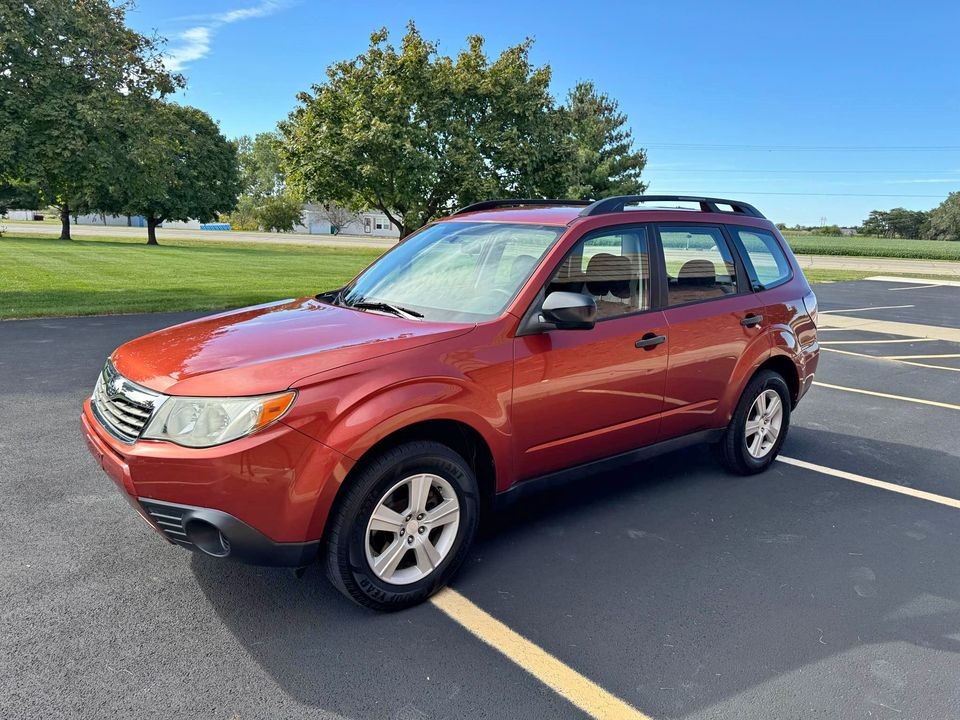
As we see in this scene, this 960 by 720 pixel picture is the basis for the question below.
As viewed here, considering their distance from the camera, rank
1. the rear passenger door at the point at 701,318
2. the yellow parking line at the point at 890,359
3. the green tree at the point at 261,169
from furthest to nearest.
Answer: the green tree at the point at 261,169 → the yellow parking line at the point at 890,359 → the rear passenger door at the point at 701,318

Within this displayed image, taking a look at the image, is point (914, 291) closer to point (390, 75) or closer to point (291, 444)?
point (390, 75)

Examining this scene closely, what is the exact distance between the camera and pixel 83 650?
282 cm

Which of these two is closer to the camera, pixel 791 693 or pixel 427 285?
pixel 791 693

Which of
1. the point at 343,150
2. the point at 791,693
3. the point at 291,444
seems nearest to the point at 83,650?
the point at 291,444

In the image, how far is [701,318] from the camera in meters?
4.50

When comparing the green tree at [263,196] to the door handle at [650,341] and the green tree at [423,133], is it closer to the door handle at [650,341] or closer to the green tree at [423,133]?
the green tree at [423,133]

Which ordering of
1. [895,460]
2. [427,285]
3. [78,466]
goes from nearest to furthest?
[427,285] → [78,466] → [895,460]

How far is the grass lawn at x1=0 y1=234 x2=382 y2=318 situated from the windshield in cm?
959

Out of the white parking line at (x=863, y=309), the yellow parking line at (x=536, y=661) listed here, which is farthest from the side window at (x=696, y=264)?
the white parking line at (x=863, y=309)

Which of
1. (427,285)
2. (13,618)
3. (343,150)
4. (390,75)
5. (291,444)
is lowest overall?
(13,618)

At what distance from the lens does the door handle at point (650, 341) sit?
4102 mm

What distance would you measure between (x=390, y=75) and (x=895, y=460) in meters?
23.0

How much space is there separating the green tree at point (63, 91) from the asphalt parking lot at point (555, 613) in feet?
27.8

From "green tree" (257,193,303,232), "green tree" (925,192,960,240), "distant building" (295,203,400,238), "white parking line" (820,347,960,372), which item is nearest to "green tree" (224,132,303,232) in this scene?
"green tree" (257,193,303,232)
